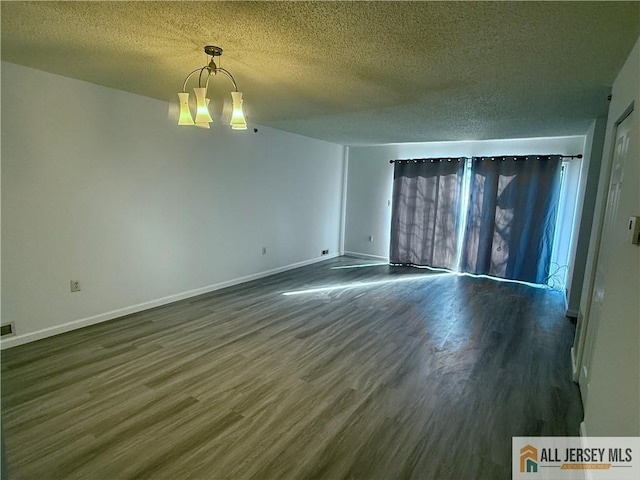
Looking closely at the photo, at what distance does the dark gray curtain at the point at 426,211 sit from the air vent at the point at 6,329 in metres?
5.33

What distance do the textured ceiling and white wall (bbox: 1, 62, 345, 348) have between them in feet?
1.05

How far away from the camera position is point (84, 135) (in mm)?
3025

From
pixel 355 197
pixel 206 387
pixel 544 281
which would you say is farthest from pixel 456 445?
pixel 355 197

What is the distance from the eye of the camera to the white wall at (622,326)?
4.10ft

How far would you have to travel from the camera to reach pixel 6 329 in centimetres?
273

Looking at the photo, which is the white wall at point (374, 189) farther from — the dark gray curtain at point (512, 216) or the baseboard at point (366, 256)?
the dark gray curtain at point (512, 216)

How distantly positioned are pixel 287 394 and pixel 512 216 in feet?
14.8

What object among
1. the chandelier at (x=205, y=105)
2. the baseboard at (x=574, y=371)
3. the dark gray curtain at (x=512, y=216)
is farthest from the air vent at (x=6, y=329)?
the dark gray curtain at (x=512, y=216)

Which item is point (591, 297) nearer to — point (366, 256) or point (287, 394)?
point (287, 394)

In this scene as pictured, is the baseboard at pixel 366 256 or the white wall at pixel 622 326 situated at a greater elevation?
the white wall at pixel 622 326

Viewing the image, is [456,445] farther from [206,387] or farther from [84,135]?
[84,135]

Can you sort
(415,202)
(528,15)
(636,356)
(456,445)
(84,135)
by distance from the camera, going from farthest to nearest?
(415,202) → (84,135) → (456,445) → (528,15) → (636,356)

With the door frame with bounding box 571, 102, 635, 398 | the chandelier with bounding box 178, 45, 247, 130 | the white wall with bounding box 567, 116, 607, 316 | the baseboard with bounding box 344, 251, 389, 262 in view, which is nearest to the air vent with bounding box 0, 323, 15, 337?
the chandelier with bounding box 178, 45, 247, 130

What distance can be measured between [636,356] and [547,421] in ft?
3.79
